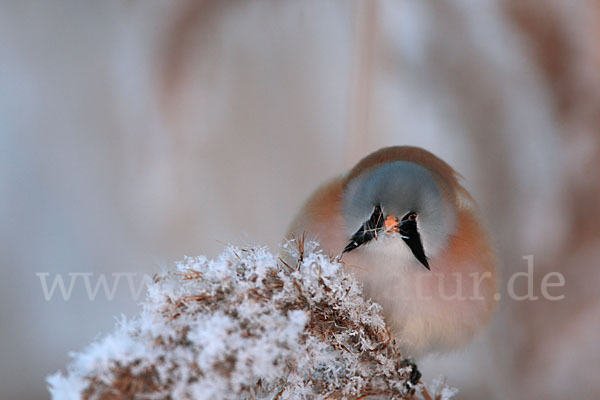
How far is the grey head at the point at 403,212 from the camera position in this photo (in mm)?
492

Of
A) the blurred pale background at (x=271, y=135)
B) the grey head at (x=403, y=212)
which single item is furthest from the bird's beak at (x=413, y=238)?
the blurred pale background at (x=271, y=135)

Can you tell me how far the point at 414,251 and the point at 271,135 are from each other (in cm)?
57

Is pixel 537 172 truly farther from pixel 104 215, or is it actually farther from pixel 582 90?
pixel 104 215

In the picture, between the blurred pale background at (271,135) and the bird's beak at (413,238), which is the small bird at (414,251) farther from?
the blurred pale background at (271,135)

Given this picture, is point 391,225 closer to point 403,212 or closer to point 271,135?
point 403,212

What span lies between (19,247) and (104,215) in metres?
0.15

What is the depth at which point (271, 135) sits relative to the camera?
3.34 ft

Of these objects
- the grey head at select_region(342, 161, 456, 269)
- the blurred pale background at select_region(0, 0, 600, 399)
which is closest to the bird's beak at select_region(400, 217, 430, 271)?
the grey head at select_region(342, 161, 456, 269)

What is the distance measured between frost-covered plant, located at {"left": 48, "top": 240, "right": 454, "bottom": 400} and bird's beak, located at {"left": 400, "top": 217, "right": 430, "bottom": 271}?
83 mm

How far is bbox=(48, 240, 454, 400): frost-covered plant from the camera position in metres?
0.32

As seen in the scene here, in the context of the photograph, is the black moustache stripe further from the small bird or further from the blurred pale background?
the blurred pale background

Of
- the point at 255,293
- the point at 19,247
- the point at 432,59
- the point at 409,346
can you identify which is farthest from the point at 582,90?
the point at 19,247

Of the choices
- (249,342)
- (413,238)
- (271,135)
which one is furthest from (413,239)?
(271,135)

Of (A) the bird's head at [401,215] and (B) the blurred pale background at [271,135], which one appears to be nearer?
(A) the bird's head at [401,215]
